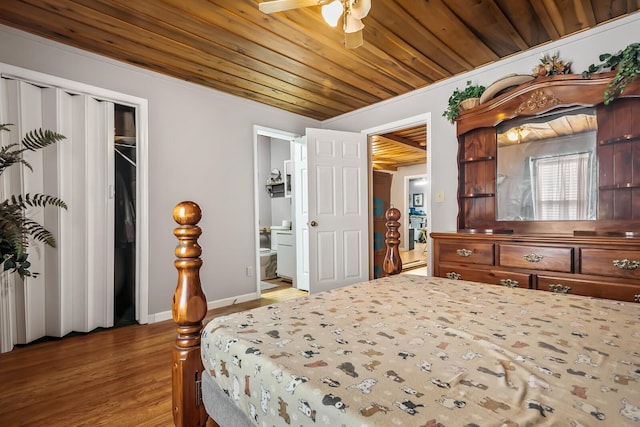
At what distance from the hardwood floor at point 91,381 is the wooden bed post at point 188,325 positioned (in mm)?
537

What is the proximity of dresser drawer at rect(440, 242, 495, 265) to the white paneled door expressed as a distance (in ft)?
4.66

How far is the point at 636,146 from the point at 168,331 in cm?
392

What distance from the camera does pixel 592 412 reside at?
1.72ft

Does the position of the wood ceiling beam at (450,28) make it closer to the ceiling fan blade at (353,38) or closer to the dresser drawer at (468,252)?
the ceiling fan blade at (353,38)

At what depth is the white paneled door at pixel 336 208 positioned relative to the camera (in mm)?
3582

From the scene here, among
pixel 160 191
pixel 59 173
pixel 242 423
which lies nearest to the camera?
pixel 242 423

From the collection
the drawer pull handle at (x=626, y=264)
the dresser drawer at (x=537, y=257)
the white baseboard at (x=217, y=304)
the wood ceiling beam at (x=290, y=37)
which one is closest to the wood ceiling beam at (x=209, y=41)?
the wood ceiling beam at (x=290, y=37)

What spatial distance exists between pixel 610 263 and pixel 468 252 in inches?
32.6

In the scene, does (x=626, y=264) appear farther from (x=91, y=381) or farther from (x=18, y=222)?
(x=18, y=222)

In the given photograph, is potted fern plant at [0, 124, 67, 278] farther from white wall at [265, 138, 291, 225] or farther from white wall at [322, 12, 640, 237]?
white wall at [265, 138, 291, 225]

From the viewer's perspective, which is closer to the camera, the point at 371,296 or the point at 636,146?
the point at 371,296

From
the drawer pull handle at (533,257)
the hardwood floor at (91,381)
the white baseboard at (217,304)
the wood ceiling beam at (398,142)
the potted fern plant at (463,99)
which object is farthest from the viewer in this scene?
the wood ceiling beam at (398,142)

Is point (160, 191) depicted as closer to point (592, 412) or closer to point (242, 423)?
point (242, 423)

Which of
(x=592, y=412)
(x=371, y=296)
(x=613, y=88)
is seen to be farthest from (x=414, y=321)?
(x=613, y=88)
